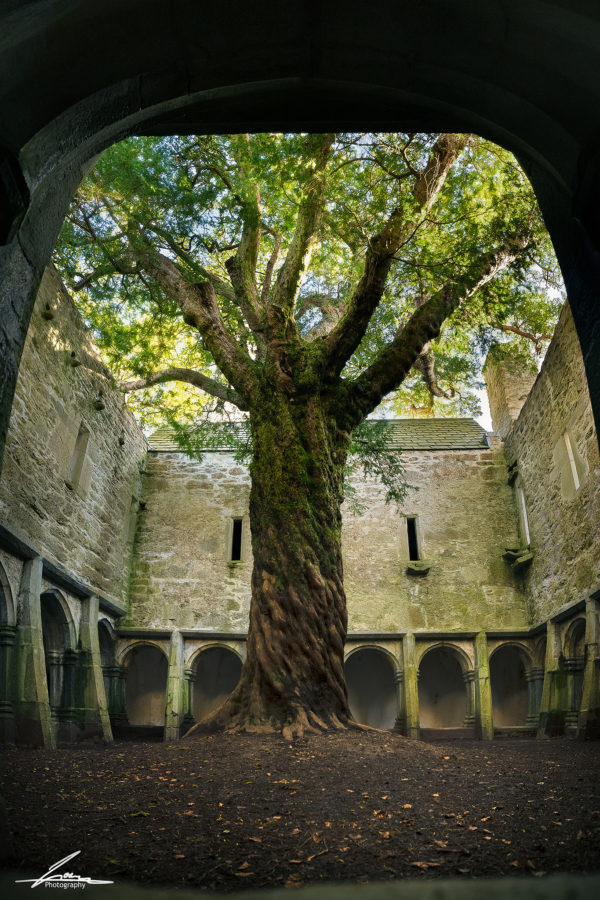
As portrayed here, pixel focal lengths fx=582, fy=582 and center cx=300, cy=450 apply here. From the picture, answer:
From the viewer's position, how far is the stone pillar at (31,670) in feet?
22.2

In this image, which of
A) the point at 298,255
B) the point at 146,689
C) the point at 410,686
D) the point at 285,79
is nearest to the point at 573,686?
the point at 410,686

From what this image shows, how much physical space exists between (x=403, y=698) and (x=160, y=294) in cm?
834

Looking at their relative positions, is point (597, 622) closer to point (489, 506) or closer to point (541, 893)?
point (489, 506)

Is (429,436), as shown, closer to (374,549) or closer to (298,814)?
(374,549)

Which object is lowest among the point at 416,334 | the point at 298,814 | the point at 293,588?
the point at 298,814

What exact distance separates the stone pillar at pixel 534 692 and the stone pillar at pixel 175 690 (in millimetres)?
6233

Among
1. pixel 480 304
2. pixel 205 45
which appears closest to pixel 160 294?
pixel 480 304

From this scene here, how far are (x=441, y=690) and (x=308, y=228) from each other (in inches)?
412

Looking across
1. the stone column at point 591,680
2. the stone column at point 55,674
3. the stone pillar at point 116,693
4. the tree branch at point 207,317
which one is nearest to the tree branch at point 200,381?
the tree branch at point 207,317

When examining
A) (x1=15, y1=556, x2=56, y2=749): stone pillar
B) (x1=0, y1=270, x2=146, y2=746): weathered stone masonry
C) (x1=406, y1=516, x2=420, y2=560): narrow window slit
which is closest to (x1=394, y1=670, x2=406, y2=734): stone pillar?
(x1=406, y1=516, x2=420, y2=560): narrow window slit

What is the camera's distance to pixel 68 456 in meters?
9.01

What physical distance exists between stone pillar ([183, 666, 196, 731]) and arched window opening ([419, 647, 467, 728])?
5197mm

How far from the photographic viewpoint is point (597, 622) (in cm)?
805

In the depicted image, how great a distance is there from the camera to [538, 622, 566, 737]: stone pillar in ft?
30.0
